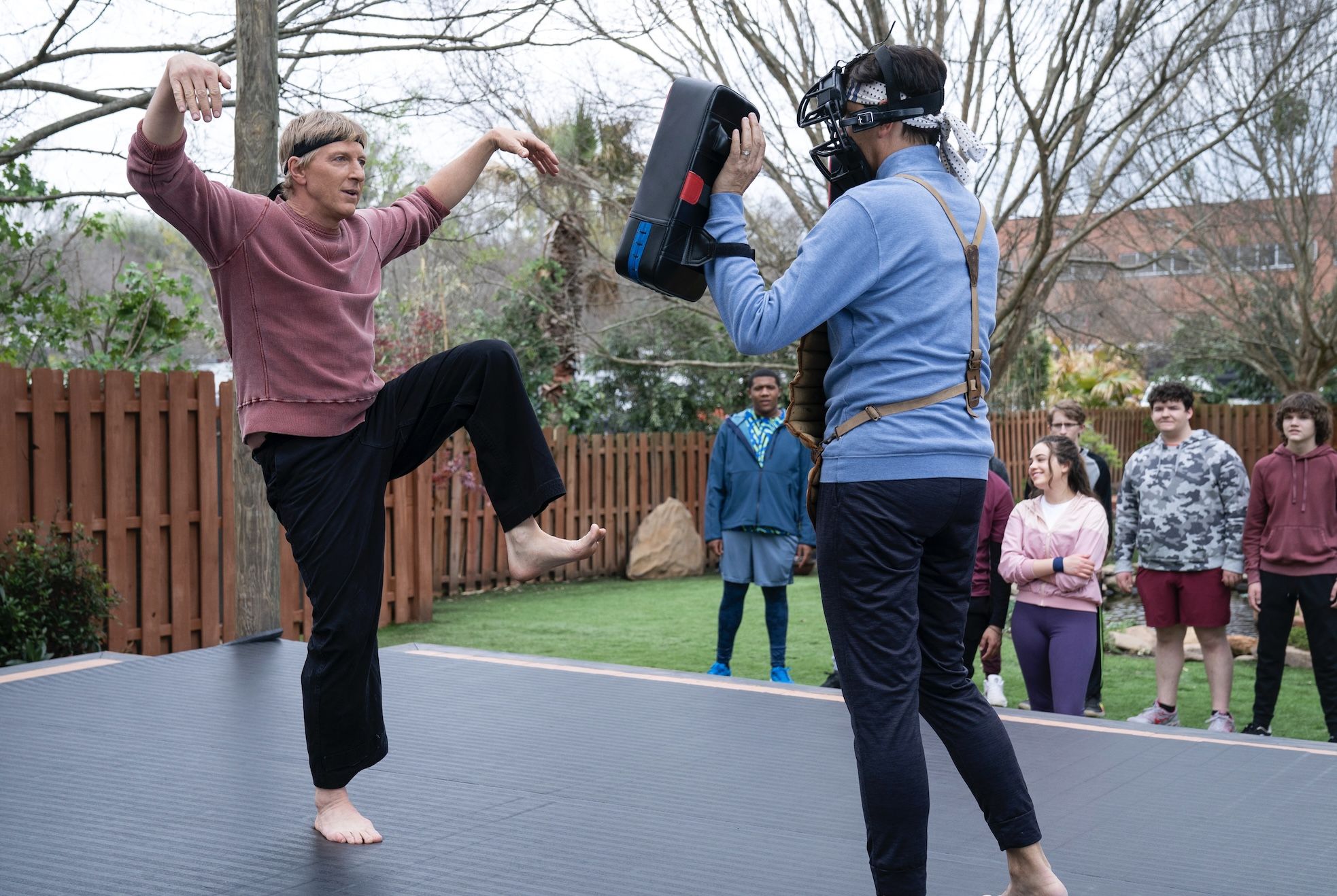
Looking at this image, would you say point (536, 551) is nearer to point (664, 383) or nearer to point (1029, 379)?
point (664, 383)

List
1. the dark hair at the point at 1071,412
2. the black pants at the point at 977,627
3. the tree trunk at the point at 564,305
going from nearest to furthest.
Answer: the black pants at the point at 977,627 < the dark hair at the point at 1071,412 < the tree trunk at the point at 564,305

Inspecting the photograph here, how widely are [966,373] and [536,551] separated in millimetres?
1123

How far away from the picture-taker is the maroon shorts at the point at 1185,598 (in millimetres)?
5188

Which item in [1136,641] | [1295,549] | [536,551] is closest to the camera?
[536,551]

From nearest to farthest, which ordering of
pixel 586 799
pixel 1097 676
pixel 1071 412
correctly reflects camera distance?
pixel 586 799
pixel 1097 676
pixel 1071 412

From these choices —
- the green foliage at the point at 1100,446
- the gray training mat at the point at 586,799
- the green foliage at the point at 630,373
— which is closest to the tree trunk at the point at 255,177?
the gray training mat at the point at 586,799

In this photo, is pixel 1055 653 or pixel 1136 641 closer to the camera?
pixel 1055 653

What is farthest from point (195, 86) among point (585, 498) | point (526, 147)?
point (585, 498)

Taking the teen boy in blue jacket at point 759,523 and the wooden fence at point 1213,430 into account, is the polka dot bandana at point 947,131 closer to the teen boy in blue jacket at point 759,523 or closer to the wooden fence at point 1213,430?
the teen boy in blue jacket at point 759,523

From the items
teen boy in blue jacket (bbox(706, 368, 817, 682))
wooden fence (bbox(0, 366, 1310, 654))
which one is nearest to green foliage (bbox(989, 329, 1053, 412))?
wooden fence (bbox(0, 366, 1310, 654))

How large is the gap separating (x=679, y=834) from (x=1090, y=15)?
18.3ft

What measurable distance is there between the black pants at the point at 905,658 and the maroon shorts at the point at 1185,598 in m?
3.30

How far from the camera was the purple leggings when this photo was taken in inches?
183

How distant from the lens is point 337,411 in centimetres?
278
